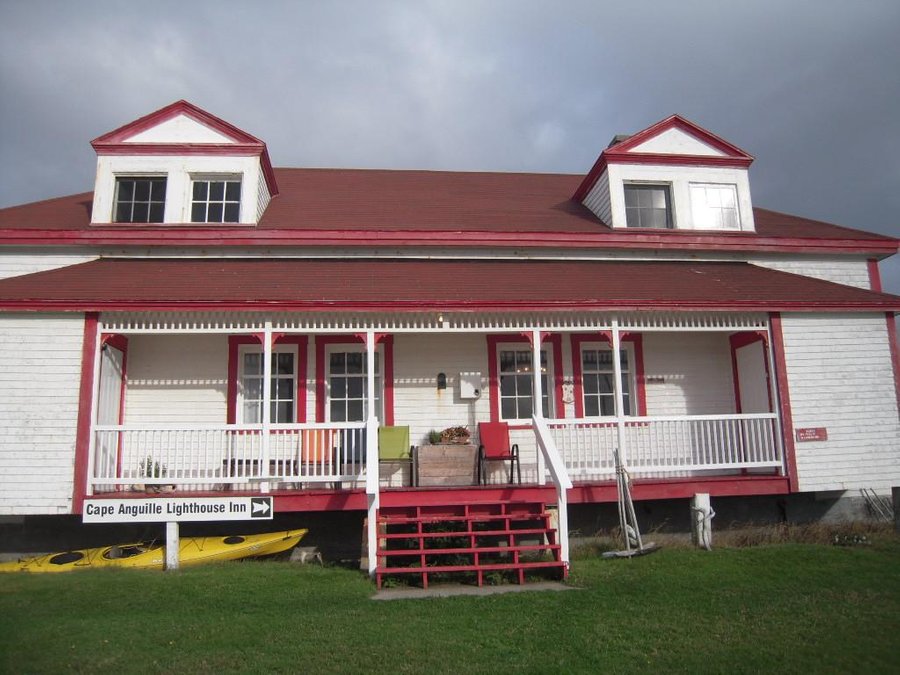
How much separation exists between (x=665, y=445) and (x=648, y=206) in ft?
17.6

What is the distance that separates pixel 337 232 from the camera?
13328mm

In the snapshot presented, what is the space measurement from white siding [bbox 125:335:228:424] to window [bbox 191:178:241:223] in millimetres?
2655

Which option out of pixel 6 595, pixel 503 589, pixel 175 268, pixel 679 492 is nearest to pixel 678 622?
pixel 503 589

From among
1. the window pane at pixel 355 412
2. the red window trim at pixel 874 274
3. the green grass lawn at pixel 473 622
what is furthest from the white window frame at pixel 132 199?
the red window trim at pixel 874 274

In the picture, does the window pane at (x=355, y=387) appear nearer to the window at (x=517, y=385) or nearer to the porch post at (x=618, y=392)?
the window at (x=517, y=385)

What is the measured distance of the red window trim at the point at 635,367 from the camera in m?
13.0

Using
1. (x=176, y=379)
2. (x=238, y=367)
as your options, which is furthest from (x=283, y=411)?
(x=176, y=379)

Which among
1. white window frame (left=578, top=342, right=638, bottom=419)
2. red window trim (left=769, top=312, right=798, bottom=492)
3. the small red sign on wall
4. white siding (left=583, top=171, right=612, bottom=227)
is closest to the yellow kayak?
white window frame (left=578, top=342, right=638, bottom=419)

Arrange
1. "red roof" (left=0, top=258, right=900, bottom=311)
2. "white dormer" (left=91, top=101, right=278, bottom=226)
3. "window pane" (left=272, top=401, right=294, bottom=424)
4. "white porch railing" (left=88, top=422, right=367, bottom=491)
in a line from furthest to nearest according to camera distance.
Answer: "white dormer" (left=91, top=101, right=278, bottom=226) < "window pane" (left=272, top=401, right=294, bottom=424) < "red roof" (left=0, top=258, right=900, bottom=311) < "white porch railing" (left=88, top=422, right=367, bottom=491)

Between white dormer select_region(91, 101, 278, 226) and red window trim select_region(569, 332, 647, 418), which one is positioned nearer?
red window trim select_region(569, 332, 647, 418)

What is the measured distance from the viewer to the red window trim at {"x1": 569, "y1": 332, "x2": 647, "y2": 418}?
1296 cm

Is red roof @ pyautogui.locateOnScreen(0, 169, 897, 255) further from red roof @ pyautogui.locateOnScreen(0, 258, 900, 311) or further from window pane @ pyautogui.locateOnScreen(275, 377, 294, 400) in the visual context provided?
window pane @ pyautogui.locateOnScreen(275, 377, 294, 400)

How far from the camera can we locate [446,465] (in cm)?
1180

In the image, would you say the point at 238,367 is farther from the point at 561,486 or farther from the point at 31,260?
the point at 561,486
